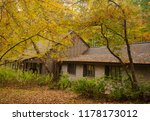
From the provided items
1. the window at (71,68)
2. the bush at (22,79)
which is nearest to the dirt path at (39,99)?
the bush at (22,79)

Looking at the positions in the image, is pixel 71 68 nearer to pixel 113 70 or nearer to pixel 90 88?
pixel 113 70

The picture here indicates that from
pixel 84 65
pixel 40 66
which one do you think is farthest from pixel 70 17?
pixel 40 66

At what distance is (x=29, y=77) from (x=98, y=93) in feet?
38.0

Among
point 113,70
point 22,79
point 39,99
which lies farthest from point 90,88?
point 22,79

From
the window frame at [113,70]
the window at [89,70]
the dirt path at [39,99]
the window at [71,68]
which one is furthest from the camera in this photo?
the window at [71,68]

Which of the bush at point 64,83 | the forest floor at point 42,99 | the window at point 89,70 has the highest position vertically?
the window at point 89,70

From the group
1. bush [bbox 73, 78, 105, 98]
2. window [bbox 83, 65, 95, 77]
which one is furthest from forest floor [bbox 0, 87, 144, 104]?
window [bbox 83, 65, 95, 77]

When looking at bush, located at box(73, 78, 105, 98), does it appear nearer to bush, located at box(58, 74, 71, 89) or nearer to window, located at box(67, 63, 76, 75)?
bush, located at box(58, 74, 71, 89)

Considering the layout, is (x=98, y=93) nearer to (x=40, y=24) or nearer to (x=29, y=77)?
(x=40, y=24)

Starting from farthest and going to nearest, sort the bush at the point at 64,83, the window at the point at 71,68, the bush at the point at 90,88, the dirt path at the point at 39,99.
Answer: the window at the point at 71,68 → the bush at the point at 64,83 → the bush at the point at 90,88 → the dirt path at the point at 39,99

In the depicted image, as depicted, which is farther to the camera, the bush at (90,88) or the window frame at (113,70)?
the window frame at (113,70)

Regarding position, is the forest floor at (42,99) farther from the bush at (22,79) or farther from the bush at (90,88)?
the bush at (22,79)

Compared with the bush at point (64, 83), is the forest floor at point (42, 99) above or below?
below

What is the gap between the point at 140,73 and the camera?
59.0 feet
